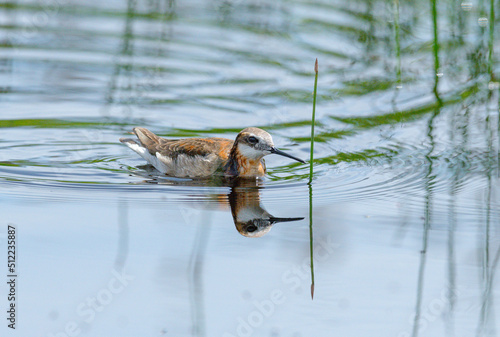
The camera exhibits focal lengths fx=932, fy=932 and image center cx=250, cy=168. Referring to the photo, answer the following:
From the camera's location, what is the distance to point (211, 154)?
9.79 meters

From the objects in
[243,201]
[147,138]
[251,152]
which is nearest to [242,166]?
[251,152]

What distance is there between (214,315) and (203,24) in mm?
9503

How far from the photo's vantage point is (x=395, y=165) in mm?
9641

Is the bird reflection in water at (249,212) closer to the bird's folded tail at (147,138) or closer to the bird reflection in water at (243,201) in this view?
the bird reflection in water at (243,201)

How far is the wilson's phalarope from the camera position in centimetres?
951

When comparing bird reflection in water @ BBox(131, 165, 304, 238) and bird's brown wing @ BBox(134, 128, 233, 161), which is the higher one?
bird's brown wing @ BBox(134, 128, 233, 161)

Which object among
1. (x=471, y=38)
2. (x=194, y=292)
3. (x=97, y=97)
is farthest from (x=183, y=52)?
(x=194, y=292)

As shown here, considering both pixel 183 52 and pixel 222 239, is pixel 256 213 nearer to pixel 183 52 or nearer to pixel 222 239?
pixel 222 239

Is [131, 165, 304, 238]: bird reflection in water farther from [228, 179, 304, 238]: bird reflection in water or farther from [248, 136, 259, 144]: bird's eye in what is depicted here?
[248, 136, 259, 144]: bird's eye

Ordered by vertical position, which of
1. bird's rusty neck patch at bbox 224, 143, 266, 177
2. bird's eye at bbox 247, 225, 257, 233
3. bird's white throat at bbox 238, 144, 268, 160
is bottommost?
bird's eye at bbox 247, 225, 257, 233

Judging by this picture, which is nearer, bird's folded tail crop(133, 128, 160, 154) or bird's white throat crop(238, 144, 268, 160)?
bird's white throat crop(238, 144, 268, 160)

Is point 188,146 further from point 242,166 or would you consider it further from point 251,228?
point 251,228

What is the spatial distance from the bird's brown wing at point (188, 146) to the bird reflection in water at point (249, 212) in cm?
56

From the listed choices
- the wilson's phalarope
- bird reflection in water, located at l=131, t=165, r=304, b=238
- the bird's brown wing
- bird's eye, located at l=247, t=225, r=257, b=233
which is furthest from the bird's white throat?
bird's eye, located at l=247, t=225, r=257, b=233
